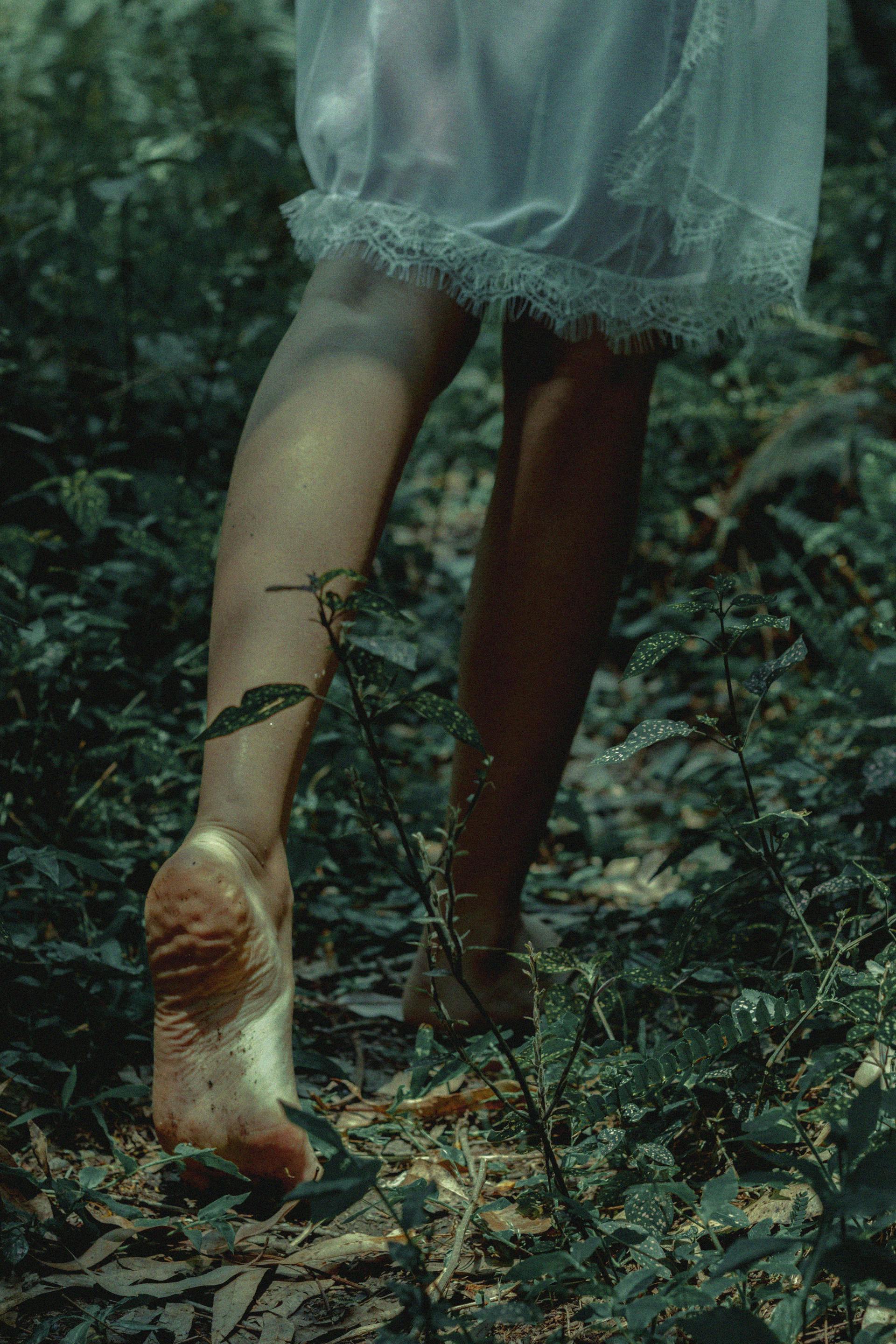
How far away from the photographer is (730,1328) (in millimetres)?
638

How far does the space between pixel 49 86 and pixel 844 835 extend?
17.7 feet

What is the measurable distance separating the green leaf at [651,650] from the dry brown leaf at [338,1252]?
50cm

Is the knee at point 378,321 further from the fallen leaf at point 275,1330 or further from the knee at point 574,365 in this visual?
the fallen leaf at point 275,1330

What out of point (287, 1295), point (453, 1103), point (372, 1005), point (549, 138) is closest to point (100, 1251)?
point (287, 1295)

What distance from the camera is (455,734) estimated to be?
795 mm

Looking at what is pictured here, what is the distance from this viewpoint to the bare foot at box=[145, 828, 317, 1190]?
956mm

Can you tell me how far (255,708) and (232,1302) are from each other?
1.59 ft

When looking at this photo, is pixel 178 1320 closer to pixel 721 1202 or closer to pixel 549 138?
pixel 721 1202

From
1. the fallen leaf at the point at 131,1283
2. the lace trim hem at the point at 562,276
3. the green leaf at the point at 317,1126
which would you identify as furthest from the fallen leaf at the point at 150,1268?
the lace trim hem at the point at 562,276

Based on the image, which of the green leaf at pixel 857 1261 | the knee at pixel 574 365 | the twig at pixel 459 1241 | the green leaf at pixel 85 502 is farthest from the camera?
the green leaf at pixel 85 502

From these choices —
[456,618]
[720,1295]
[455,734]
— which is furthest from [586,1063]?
[456,618]

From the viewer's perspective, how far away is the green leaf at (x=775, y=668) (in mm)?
966

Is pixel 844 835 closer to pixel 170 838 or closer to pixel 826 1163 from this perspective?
pixel 826 1163

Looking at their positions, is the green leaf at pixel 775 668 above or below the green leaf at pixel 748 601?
below
